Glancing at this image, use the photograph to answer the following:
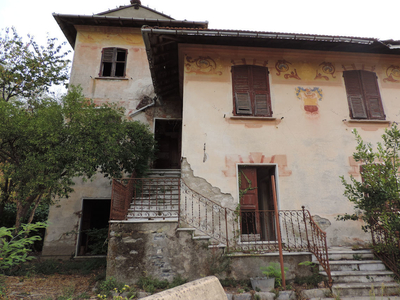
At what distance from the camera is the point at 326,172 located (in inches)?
288

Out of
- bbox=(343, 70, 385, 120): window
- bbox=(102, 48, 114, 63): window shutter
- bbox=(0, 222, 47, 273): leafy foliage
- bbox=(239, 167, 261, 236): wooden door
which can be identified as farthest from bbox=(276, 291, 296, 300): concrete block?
bbox=(102, 48, 114, 63): window shutter

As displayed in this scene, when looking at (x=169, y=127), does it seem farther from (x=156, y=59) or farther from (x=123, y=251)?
(x=123, y=251)

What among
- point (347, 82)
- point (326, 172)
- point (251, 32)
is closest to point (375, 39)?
point (347, 82)

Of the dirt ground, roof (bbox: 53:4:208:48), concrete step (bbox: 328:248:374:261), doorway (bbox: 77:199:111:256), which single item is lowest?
the dirt ground

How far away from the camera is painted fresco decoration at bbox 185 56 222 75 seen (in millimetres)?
7926

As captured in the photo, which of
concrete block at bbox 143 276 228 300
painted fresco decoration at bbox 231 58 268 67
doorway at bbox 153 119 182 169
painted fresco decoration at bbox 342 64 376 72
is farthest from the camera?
doorway at bbox 153 119 182 169

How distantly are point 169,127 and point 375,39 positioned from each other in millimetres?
8102

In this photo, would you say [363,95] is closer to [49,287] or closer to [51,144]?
[51,144]

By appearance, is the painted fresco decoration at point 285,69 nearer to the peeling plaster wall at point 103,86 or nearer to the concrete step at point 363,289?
Answer: the peeling plaster wall at point 103,86

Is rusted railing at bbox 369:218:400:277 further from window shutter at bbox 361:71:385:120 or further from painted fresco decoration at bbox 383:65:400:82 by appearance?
painted fresco decoration at bbox 383:65:400:82

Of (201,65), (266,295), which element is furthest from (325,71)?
(266,295)

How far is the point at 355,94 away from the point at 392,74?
4.91 feet

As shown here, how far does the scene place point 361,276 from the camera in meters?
5.54

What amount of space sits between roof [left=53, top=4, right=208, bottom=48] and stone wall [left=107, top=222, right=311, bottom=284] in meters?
8.21
